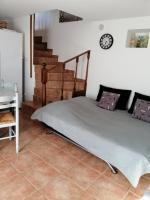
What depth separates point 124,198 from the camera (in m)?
1.92

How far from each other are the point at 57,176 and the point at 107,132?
0.82 metres

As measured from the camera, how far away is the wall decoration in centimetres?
319

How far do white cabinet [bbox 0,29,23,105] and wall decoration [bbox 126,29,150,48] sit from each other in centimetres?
235

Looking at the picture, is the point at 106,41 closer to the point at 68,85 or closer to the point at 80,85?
the point at 80,85

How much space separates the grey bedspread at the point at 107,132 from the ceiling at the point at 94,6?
5.10 ft

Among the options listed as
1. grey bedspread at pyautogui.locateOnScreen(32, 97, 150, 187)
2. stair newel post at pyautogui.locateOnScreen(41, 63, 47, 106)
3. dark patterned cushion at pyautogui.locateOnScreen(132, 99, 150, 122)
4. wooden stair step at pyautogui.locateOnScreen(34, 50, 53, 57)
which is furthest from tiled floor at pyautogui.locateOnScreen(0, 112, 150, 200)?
wooden stair step at pyautogui.locateOnScreen(34, 50, 53, 57)

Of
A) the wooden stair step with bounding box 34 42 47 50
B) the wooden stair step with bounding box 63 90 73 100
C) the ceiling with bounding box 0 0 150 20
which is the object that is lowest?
the wooden stair step with bounding box 63 90 73 100

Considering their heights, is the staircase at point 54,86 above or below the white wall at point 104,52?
below

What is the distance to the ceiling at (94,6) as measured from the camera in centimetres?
254

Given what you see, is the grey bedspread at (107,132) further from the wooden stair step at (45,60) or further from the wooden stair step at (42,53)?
the wooden stair step at (42,53)

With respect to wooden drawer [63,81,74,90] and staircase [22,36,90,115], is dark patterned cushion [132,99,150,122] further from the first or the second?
wooden drawer [63,81,74,90]

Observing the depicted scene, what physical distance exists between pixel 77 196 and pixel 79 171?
0.41 metres

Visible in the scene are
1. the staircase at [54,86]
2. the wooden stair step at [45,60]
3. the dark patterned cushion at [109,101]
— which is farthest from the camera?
the wooden stair step at [45,60]

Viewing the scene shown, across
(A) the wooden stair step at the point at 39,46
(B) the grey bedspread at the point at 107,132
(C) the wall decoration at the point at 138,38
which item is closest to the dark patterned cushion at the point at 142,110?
(B) the grey bedspread at the point at 107,132
